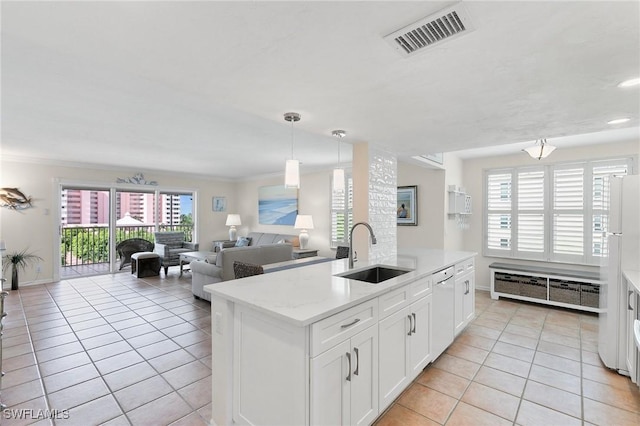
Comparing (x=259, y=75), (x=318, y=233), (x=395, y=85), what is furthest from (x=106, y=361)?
(x=318, y=233)

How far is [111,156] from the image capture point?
17.8 feet

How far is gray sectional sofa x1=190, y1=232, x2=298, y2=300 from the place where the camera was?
4180 millimetres

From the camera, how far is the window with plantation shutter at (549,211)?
4387 mm

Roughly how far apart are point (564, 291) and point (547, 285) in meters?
0.20

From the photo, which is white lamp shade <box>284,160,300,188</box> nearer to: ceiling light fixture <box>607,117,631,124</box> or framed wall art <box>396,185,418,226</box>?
ceiling light fixture <box>607,117,631,124</box>

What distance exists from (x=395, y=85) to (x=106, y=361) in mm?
3384

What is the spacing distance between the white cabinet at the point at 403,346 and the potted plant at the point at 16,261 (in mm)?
6617

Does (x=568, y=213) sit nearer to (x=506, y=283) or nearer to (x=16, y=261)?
(x=506, y=283)

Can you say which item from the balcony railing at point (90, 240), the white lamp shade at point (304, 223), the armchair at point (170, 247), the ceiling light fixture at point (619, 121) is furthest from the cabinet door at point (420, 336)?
the balcony railing at point (90, 240)

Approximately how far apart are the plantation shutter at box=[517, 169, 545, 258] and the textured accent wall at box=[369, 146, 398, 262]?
269 cm

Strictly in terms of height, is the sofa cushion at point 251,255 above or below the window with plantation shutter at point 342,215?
below

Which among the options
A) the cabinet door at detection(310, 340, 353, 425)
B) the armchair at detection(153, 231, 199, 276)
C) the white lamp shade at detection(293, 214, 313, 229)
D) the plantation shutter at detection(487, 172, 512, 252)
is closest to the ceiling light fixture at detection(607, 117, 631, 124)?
the plantation shutter at detection(487, 172, 512, 252)

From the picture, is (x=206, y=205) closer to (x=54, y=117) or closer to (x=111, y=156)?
(x=111, y=156)

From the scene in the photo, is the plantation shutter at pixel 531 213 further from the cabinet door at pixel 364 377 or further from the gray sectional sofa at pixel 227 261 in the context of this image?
the cabinet door at pixel 364 377
